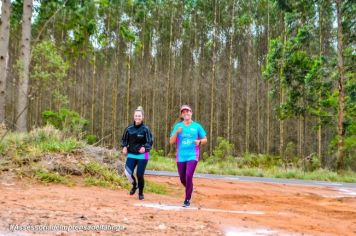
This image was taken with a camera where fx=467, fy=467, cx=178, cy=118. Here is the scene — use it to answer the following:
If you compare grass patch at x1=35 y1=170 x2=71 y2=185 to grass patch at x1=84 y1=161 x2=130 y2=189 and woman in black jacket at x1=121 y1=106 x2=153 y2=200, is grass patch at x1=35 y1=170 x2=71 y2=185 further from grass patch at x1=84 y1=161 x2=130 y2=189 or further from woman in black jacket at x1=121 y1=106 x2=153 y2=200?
woman in black jacket at x1=121 y1=106 x2=153 y2=200

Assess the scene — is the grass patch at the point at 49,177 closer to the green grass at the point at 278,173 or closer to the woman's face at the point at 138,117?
the woman's face at the point at 138,117

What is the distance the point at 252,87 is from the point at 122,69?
12.8 metres

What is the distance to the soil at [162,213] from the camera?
534 centimetres

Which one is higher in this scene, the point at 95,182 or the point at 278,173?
the point at 95,182

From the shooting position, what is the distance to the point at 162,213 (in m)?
6.57

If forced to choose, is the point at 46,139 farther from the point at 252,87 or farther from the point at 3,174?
the point at 252,87

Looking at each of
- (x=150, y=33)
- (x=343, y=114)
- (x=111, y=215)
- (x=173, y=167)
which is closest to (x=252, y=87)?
(x=150, y=33)

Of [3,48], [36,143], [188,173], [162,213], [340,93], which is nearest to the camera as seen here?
[162,213]

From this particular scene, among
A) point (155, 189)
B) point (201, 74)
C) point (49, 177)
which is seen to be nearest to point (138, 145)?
point (49, 177)

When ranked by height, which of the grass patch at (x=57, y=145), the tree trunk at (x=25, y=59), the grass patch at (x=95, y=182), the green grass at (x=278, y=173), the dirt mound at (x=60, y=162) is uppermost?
the tree trunk at (x=25, y=59)

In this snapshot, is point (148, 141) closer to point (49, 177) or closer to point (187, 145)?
point (187, 145)

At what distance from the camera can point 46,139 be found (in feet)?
38.3

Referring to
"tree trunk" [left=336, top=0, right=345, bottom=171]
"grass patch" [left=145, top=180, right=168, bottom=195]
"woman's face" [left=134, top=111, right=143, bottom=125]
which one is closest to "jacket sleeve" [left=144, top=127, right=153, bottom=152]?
"woman's face" [left=134, top=111, right=143, bottom=125]

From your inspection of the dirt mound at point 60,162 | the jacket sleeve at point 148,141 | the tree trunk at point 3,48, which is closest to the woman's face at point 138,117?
the jacket sleeve at point 148,141
